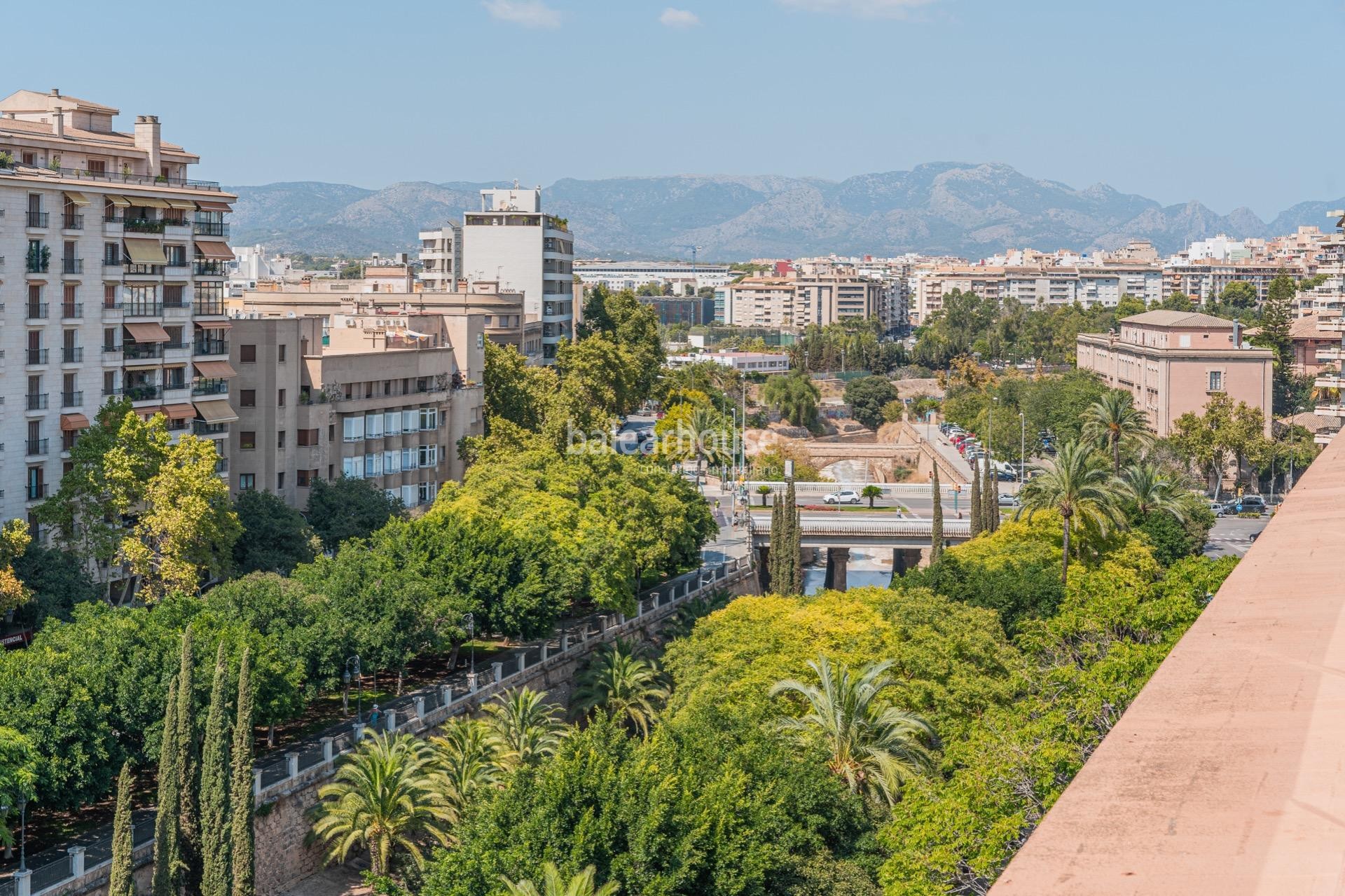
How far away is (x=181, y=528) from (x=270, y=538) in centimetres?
615

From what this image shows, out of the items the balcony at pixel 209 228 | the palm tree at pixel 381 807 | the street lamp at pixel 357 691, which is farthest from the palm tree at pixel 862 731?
the balcony at pixel 209 228

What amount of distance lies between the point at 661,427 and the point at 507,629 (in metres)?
53.7

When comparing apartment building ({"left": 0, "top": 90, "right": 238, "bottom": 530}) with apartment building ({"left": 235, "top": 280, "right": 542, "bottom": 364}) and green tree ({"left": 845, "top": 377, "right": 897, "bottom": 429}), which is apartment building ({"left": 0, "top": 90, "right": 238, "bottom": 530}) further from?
green tree ({"left": 845, "top": 377, "right": 897, "bottom": 429})

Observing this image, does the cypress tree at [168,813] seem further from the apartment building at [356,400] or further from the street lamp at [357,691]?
the apartment building at [356,400]

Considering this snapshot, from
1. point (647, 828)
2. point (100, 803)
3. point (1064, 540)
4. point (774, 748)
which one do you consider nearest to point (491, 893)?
point (647, 828)

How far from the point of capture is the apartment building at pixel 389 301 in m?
80.1

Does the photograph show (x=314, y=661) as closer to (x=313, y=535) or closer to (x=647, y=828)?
(x=647, y=828)

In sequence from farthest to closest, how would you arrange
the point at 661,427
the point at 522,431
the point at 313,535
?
1. the point at 661,427
2. the point at 522,431
3. the point at 313,535

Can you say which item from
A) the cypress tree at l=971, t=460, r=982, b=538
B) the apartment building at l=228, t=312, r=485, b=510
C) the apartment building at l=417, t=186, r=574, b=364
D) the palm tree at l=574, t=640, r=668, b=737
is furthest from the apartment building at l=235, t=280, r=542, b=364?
the palm tree at l=574, t=640, r=668, b=737

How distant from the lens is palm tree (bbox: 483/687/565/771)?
34031mm

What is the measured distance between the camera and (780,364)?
564 feet

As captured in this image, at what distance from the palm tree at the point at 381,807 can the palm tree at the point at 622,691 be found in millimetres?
10061

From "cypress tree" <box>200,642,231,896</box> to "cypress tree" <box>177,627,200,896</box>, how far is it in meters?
0.13

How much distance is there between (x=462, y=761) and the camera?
33469mm
